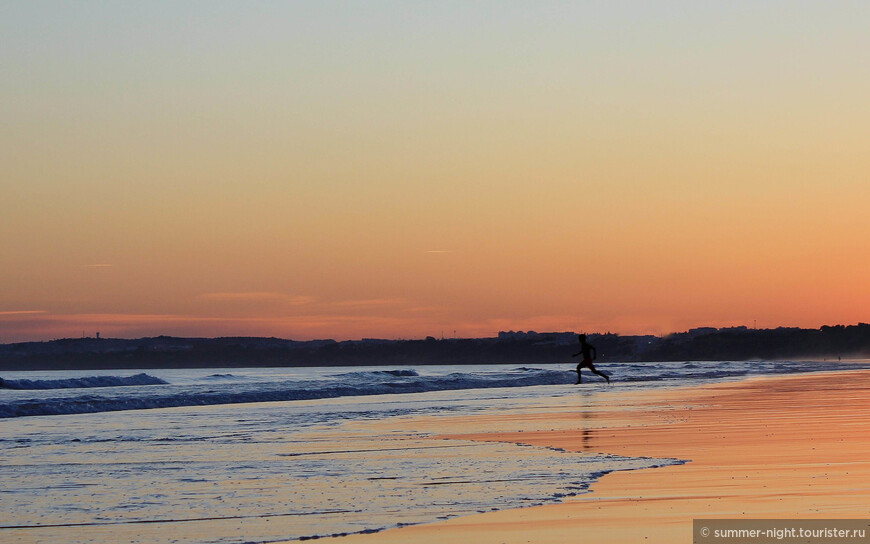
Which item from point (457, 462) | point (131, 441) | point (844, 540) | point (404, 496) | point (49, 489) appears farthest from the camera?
point (131, 441)

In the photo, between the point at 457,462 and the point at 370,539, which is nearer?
the point at 370,539

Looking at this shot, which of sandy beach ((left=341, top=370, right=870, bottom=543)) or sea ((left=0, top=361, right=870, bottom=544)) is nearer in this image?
sandy beach ((left=341, top=370, right=870, bottom=543))

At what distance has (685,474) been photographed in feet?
37.3

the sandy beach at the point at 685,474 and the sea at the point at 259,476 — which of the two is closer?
the sandy beach at the point at 685,474

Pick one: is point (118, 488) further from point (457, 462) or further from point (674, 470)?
point (674, 470)

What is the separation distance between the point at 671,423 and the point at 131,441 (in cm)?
923

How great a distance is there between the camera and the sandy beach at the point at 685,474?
853cm

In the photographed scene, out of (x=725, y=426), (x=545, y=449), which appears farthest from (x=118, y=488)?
(x=725, y=426)

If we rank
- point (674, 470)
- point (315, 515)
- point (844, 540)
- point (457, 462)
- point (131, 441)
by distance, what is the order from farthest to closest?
point (131, 441) < point (457, 462) < point (674, 470) < point (315, 515) < point (844, 540)

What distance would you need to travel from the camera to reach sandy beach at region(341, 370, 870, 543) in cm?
853

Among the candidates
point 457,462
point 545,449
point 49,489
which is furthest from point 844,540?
point 49,489

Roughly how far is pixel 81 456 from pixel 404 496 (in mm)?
6201

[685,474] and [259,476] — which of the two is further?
[259,476]

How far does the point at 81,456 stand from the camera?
1442 cm
